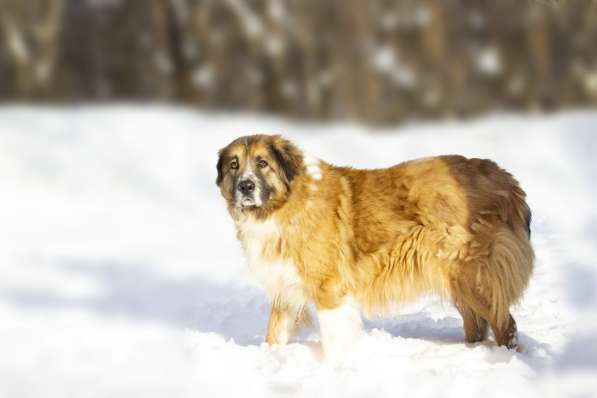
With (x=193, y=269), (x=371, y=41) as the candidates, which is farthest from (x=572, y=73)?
(x=193, y=269)

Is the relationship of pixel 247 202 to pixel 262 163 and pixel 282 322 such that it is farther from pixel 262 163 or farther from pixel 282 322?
pixel 282 322

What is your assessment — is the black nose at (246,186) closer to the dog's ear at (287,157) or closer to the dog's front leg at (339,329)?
the dog's ear at (287,157)

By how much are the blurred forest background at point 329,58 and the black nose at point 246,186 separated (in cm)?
1317

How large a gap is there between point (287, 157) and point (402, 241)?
3.92ft

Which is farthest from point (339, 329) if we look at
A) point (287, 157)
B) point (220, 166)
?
point (220, 166)

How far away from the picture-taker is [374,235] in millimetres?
5641

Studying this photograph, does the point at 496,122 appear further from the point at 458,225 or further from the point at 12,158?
the point at 458,225

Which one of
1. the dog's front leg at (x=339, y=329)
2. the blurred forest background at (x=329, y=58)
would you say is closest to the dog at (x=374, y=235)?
the dog's front leg at (x=339, y=329)

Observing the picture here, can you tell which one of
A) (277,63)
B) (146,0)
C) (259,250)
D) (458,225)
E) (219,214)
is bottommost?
(219,214)

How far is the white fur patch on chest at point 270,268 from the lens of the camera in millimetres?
5668

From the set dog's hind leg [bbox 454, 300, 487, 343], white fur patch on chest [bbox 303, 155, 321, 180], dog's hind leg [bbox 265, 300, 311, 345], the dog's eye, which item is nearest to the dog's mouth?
the dog's eye

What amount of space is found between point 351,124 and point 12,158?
8.55 metres

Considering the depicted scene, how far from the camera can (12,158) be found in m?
15.6

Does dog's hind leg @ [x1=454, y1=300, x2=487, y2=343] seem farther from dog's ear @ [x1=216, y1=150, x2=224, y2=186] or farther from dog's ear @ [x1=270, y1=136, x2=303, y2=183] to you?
dog's ear @ [x1=216, y1=150, x2=224, y2=186]
